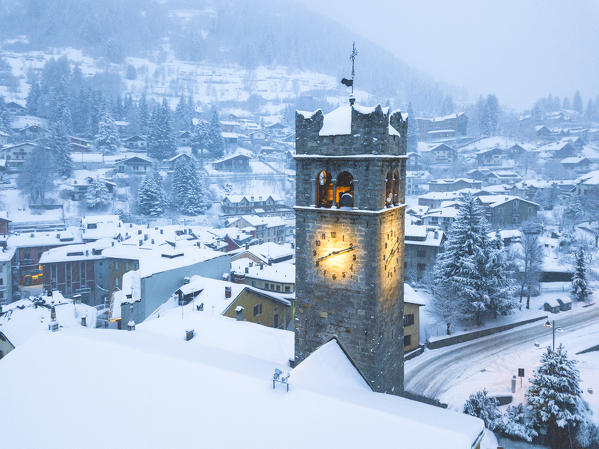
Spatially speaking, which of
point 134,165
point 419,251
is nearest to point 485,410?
point 419,251

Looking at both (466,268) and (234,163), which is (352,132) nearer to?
(466,268)

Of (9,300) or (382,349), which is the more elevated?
→ (382,349)

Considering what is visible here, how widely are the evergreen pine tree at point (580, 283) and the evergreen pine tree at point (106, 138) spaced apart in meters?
102

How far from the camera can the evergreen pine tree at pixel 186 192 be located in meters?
87.7

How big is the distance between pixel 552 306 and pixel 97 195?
74.5 m

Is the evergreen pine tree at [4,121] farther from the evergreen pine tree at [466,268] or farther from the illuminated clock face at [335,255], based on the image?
the illuminated clock face at [335,255]

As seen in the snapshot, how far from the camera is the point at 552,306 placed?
1741 inches

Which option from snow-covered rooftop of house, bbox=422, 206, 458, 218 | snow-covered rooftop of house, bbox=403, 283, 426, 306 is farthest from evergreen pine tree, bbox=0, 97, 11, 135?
snow-covered rooftop of house, bbox=403, 283, 426, 306

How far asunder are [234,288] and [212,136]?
88.2 meters

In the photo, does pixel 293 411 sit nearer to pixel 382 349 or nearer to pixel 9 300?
pixel 382 349

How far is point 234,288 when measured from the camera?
37188 millimetres

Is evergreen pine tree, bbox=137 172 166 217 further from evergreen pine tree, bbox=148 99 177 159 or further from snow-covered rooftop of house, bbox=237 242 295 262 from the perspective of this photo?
snow-covered rooftop of house, bbox=237 242 295 262

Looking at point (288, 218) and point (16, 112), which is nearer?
point (288, 218)

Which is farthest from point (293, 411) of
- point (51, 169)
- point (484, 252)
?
point (51, 169)
